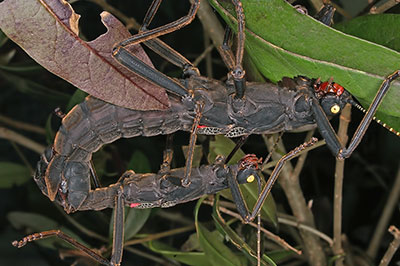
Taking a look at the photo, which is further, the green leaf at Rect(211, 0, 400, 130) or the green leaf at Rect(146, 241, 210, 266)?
the green leaf at Rect(146, 241, 210, 266)

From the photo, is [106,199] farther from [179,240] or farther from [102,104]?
[179,240]

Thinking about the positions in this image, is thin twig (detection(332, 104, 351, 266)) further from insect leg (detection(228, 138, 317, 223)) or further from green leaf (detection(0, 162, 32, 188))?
green leaf (detection(0, 162, 32, 188))

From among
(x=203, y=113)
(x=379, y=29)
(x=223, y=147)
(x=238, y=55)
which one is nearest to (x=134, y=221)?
(x=223, y=147)

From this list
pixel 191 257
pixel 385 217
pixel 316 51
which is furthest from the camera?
pixel 385 217

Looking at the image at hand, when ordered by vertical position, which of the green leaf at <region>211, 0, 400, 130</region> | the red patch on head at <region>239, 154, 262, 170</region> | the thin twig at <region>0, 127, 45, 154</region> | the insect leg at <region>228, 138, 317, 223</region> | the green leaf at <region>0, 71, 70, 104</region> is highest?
the green leaf at <region>0, 71, 70, 104</region>

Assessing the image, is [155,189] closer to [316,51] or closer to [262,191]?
[262,191]

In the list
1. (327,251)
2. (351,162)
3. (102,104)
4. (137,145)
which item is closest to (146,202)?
(102,104)

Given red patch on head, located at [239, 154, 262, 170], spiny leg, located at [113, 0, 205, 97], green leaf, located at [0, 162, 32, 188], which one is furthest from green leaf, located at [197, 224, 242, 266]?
green leaf, located at [0, 162, 32, 188]

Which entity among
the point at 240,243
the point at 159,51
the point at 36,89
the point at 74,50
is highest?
the point at 36,89

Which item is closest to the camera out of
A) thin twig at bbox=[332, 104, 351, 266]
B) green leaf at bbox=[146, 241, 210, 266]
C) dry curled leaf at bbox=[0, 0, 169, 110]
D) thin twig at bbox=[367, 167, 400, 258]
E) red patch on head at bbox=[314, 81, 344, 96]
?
dry curled leaf at bbox=[0, 0, 169, 110]
